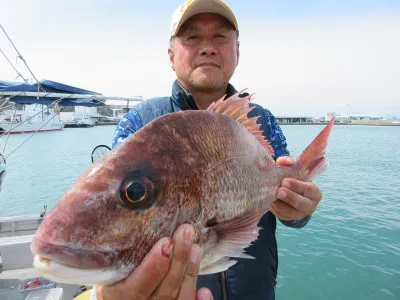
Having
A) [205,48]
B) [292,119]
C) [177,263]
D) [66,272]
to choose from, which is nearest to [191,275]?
[177,263]

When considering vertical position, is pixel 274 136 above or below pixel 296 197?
above

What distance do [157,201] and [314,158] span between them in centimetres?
146

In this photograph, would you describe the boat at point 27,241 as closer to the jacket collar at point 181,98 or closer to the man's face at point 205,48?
the jacket collar at point 181,98

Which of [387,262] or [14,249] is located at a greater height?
[14,249]

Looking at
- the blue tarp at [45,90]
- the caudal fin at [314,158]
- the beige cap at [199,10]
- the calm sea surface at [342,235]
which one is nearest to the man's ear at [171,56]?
the beige cap at [199,10]

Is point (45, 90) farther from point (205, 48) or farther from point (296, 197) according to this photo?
point (296, 197)

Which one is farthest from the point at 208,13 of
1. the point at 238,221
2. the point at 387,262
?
the point at 387,262

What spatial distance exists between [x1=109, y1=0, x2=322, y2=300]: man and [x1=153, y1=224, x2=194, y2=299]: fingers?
1.06 m

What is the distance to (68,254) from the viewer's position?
96 cm

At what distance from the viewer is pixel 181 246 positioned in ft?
3.80

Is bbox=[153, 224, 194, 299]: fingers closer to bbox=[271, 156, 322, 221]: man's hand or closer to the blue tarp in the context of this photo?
bbox=[271, 156, 322, 221]: man's hand

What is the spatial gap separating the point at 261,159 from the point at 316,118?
142m

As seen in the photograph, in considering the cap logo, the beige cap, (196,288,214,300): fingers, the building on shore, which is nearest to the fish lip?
(196,288,214,300): fingers

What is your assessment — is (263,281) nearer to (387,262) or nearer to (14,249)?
(14,249)
